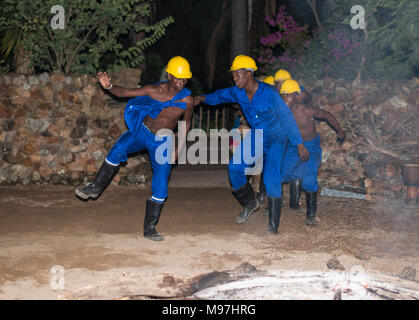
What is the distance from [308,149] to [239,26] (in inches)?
225

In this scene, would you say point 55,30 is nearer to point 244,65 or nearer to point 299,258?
point 244,65

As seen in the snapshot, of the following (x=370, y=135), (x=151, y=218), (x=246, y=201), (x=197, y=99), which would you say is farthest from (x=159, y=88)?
(x=370, y=135)

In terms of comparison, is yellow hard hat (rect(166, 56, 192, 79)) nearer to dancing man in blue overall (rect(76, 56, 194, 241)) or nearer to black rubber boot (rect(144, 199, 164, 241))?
dancing man in blue overall (rect(76, 56, 194, 241))

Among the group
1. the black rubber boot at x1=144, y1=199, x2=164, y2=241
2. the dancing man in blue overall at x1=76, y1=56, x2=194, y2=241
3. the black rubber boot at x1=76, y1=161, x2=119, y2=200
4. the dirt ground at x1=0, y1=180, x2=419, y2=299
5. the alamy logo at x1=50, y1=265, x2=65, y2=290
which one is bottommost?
the alamy logo at x1=50, y1=265, x2=65, y2=290

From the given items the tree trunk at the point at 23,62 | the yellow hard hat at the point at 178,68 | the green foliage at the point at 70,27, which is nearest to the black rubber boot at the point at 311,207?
the yellow hard hat at the point at 178,68

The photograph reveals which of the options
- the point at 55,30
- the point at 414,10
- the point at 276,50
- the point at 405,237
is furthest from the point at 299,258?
the point at 276,50

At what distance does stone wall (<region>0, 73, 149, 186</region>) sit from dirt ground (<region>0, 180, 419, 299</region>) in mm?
851

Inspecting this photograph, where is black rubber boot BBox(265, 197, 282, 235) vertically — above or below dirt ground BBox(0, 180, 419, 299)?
above

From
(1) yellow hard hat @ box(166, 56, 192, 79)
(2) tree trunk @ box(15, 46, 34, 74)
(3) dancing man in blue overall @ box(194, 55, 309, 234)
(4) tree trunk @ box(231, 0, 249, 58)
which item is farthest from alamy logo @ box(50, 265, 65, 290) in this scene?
(4) tree trunk @ box(231, 0, 249, 58)

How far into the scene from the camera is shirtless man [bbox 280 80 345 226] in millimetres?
6520

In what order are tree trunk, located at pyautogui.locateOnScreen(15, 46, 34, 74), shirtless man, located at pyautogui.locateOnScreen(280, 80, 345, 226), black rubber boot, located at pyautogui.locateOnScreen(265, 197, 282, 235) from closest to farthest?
black rubber boot, located at pyautogui.locateOnScreen(265, 197, 282, 235), shirtless man, located at pyautogui.locateOnScreen(280, 80, 345, 226), tree trunk, located at pyautogui.locateOnScreen(15, 46, 34, 74)

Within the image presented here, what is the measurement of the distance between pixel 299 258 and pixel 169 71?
7.69 ft

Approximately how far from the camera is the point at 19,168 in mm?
8812
